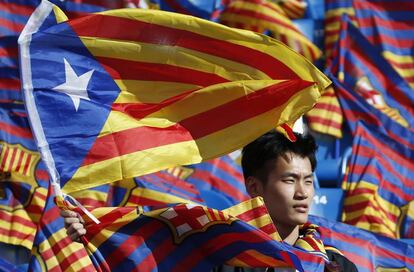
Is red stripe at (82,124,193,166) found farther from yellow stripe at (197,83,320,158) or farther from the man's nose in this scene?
the man's nose

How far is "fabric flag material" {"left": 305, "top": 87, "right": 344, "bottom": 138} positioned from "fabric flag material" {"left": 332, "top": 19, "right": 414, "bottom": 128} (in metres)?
0.46

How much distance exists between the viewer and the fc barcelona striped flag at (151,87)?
459 cm

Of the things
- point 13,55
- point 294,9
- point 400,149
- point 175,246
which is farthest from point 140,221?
point 294,9

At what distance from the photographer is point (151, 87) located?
4.82 meters

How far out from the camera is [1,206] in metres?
7.04

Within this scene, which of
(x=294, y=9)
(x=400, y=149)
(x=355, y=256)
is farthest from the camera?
(x=294, y=9)

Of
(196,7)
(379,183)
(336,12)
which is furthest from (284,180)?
(336,12)

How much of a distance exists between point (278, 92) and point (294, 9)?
5.12 m

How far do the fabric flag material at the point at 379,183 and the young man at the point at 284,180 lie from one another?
3359 mm

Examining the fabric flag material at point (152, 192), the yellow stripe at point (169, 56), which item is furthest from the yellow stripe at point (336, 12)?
the yellow stripe at point (169, 56)

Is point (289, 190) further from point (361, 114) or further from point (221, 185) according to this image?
point (361, 114)

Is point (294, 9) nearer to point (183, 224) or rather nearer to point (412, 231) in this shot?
point (412, 231)

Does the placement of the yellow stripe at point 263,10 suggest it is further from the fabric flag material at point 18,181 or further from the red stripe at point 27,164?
the red stripe at point 27,164

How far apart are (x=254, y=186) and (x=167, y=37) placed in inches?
26.6
